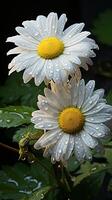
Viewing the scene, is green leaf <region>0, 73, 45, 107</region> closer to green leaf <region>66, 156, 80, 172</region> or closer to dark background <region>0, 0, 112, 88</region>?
green leaf <region>66, 156, 80, 172</region>

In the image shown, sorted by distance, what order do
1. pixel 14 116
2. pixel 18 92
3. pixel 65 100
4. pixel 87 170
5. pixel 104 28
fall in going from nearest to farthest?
pixel 65 100
pixel 14 116
pixel 87 170
pixel 18 92
pixel 104 28

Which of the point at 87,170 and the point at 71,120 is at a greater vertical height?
the point at 71,120

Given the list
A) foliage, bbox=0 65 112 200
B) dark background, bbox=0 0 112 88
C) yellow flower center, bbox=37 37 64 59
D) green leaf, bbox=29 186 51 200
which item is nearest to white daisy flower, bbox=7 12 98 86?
yellow flower center, bbox=37 37 64 59

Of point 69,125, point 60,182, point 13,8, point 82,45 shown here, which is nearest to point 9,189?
point 60,182

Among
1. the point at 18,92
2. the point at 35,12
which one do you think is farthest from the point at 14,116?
the point at 35,12

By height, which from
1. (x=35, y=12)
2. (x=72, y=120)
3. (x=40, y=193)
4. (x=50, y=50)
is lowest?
(x=40, y=193)

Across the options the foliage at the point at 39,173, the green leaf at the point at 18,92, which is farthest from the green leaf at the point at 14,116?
the green leaf at the point at 18,92

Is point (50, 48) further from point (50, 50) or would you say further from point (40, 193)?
point (40, 193)

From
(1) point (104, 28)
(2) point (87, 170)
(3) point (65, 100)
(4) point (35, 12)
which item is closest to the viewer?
(3) point (65, 100)
